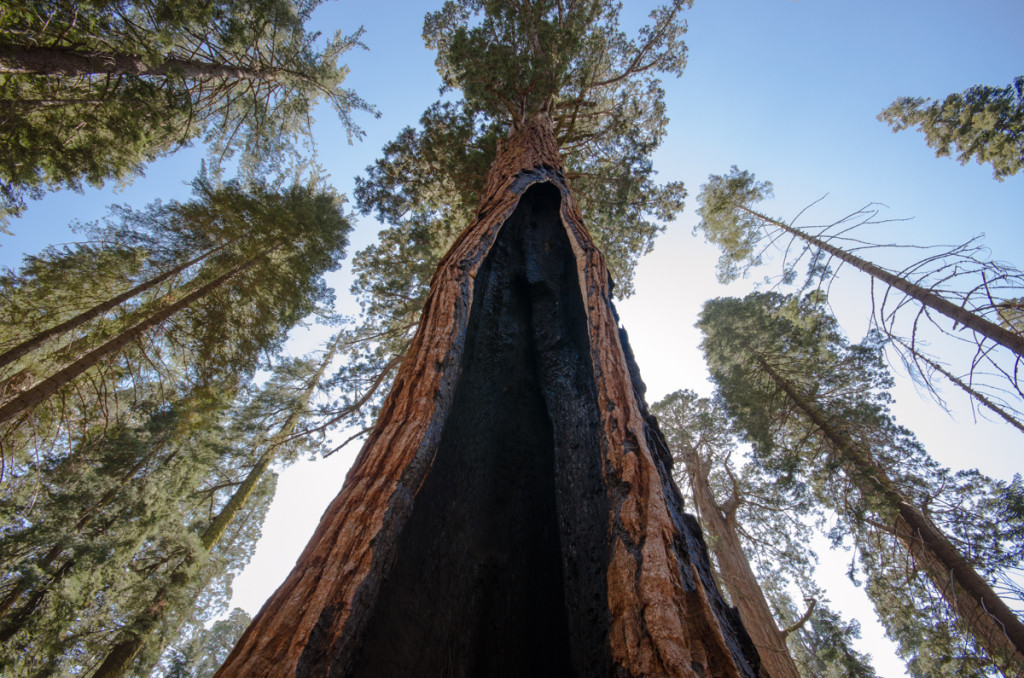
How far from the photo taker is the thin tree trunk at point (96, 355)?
14.6ft

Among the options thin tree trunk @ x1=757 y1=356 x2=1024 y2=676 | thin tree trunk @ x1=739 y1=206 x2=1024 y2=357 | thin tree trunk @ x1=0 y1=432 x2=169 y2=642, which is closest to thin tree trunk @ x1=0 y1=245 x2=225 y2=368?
thin tree trunk @ x1=0 y1=432 x2=169 y2=642

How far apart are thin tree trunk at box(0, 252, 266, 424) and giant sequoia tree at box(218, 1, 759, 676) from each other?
555cm

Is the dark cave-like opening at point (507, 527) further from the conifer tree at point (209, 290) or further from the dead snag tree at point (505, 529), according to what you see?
the conifer tree at point (209, 290)

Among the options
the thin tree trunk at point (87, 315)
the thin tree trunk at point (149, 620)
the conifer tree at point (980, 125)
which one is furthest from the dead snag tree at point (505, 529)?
the conifer tree at point (980, 125)

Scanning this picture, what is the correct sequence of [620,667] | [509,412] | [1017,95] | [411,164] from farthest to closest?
[411,164]
[1017,95]
[509,412]
[620,667]

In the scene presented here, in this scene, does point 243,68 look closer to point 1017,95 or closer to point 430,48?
point 430,48

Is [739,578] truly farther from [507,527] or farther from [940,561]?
[507,527]

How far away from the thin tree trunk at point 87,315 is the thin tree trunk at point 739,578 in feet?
28.9

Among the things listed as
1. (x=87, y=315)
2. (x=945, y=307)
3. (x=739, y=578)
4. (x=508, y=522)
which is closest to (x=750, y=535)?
(x=739, y=578)

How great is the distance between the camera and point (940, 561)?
5.49m

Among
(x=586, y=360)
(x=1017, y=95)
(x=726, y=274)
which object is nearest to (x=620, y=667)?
(x=586, y=360)

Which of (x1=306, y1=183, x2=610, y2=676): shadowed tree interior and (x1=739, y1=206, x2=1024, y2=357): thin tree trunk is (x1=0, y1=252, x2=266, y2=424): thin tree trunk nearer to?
(x1=306, y1=183, x2=610, y2=676): shadowed tree interior

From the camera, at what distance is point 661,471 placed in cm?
150

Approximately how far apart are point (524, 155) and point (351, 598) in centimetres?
425
